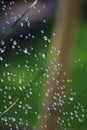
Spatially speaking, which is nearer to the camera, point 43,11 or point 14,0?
point 14,0

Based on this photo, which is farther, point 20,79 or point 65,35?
point 20,79

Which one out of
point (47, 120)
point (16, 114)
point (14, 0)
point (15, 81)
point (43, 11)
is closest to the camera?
point (47, 120)

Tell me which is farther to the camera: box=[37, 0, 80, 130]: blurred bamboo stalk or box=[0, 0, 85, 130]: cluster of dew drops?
box=[0, 0, 85, 130]: cluster of dew drops

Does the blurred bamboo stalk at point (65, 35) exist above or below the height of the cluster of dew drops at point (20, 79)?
above

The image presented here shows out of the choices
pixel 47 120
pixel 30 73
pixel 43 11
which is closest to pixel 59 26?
pixel 47 120

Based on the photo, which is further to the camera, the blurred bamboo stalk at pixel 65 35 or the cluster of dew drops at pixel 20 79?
the cluster of dew drops at pixel 20 79

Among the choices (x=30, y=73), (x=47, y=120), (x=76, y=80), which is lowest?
(x=76, y=80)

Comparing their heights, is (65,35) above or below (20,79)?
above

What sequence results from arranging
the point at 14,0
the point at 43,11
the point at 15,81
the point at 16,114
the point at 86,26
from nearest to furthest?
the point at 16,114, the point at 15,81, the point at 14,0, the point at 43,11, the point at 86,26

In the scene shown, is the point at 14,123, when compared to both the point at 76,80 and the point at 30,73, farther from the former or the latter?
the point at 76,80

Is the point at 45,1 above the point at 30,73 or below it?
above

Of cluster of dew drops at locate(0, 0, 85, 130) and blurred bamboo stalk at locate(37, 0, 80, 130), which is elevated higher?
blurred bamboo stalk at locate(37, 0, 80, 130)
